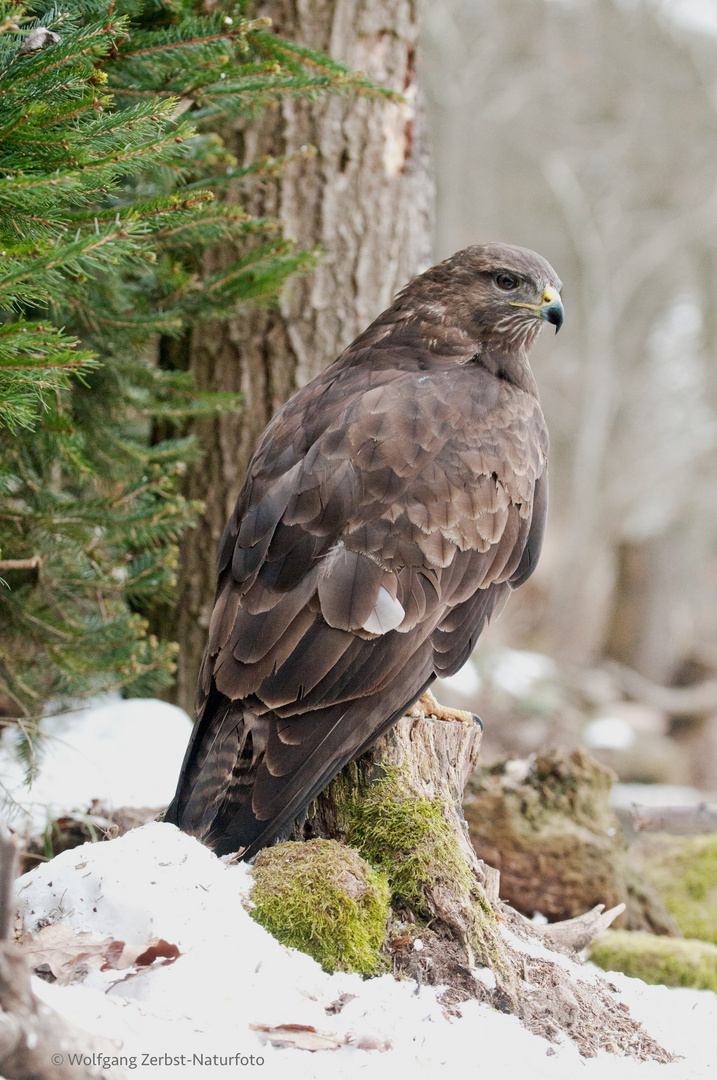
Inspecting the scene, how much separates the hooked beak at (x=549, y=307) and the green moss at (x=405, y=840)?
1893 mm

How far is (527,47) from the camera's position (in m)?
15.3

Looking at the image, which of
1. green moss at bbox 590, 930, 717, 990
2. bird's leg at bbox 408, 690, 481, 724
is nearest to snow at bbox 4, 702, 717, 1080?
bird's leg at bbox 408, 690, 481, 724

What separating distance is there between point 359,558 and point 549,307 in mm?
1424

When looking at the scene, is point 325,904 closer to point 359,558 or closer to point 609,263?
point 359,558

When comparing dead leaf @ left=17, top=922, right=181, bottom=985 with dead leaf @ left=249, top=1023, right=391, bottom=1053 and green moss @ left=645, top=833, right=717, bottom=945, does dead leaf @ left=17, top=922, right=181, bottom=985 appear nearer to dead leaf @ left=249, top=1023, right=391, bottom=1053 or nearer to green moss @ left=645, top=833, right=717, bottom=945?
dead leaf @ left=249, top=1023, right=391, bottom=1053

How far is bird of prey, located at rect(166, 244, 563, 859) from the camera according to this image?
2.85 meters

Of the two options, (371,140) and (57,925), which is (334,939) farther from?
(371,140)

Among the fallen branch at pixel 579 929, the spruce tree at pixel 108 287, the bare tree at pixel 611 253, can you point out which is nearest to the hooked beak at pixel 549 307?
the spruce tree at pixel 108 287

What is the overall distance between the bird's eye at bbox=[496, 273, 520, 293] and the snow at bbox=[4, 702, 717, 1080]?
8.03ft

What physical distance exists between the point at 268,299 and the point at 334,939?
2868 mm

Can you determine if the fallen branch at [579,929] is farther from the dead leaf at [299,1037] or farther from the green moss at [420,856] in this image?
the dead leaf at [299,1037]

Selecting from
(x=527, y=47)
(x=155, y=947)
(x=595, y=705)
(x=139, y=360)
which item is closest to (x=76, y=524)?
(x=139, y=360)

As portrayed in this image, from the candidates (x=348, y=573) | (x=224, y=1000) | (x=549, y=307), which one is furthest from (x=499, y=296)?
(x=224, y=1000)

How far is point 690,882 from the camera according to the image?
5.47m
